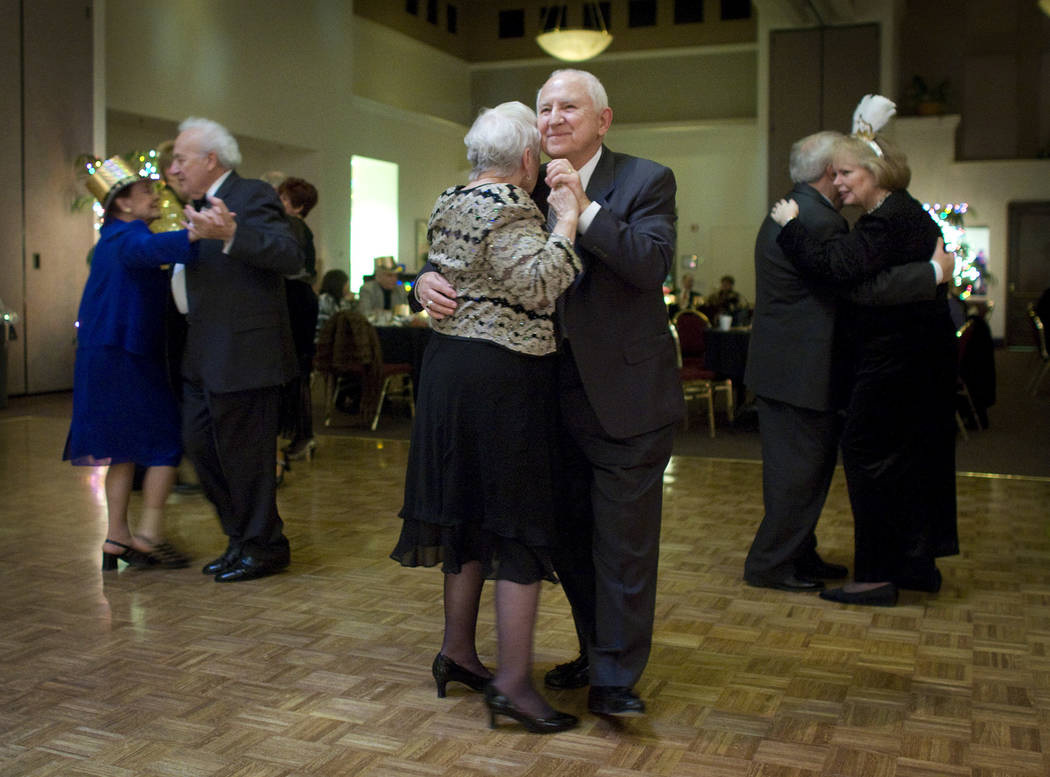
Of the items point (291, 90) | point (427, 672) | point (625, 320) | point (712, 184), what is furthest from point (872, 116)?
point (712, 184)

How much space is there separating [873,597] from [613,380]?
5.22ft

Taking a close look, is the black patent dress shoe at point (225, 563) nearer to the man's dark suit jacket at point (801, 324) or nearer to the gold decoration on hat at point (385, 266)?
the man's dark suit jacket at point (801, 324)

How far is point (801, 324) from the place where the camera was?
3.74m

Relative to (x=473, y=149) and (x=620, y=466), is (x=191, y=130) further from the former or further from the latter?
(x=620, y=466)

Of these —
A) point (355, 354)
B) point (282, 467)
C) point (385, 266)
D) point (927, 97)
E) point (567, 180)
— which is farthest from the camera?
point (927, 97)

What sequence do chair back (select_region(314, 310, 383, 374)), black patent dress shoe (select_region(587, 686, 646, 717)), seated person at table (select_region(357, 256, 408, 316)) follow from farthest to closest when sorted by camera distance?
seated person at table (select_region(357, 256, 408, 316)) → chair back (select_region(314, 310, 383, 374)) → black patent dress shoe (select_region(587, 686, 646, 717))

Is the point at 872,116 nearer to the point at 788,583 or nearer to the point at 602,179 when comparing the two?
the point at 788,583

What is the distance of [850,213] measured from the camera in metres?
13.0

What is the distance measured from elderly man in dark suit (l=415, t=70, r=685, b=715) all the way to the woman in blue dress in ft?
5.68

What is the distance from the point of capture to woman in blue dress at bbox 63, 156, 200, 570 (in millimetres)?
3932

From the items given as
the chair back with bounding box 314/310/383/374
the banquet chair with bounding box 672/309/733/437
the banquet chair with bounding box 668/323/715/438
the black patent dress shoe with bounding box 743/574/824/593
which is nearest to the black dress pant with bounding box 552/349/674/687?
the black patent dress shoe with bounding box 743/574/824/593

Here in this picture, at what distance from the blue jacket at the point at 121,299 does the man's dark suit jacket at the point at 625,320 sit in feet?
6.33

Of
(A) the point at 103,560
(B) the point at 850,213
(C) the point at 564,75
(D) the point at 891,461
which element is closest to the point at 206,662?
(A) the point at 103,560

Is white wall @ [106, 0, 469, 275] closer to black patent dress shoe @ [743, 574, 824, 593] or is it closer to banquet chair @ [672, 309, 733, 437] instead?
banquet chair @ [672, 309, 733, 437]
